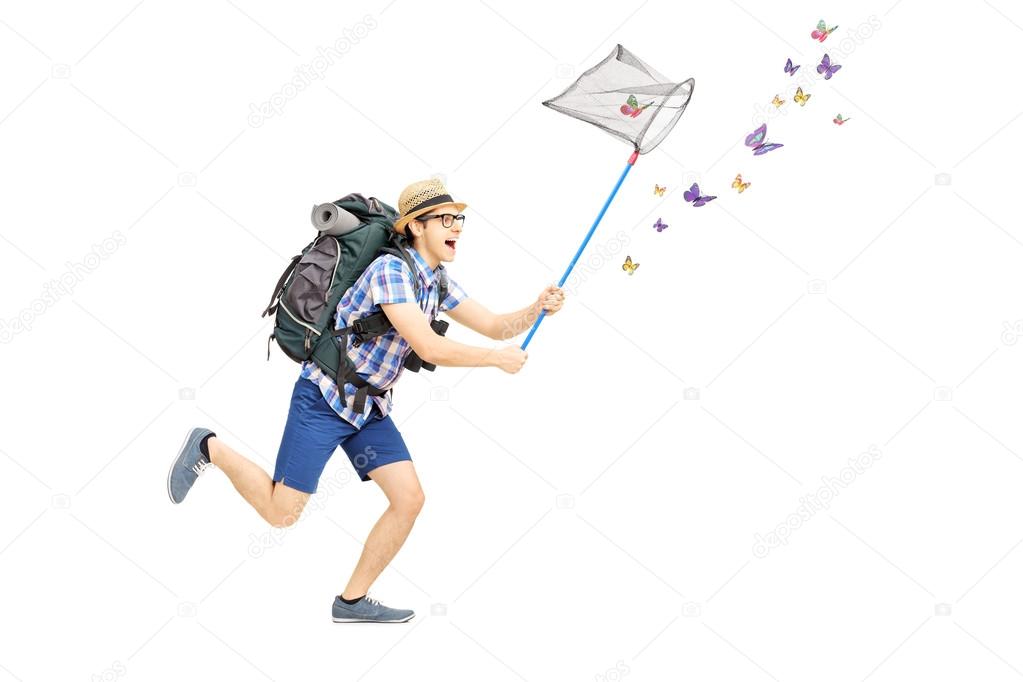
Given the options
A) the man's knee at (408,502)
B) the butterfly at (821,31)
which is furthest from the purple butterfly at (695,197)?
the man's knee at (408,502)

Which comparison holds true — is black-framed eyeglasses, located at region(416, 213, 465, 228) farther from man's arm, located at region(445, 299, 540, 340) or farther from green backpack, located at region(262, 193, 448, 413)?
man's arm, located at region(445, 299, 540, 340)

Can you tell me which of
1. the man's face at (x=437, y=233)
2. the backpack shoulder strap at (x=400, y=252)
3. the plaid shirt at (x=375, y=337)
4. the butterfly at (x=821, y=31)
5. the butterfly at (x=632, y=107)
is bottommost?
the plaid shirt at (x=375, y=337)

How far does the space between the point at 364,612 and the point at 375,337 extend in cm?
152

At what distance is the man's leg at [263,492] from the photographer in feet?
21.9

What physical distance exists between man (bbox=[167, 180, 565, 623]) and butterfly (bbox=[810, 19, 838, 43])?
1.85 metres

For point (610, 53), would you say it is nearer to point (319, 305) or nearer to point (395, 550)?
point (319, 305)

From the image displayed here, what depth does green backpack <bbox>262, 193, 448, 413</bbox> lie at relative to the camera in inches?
255

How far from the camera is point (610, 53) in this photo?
259 inches

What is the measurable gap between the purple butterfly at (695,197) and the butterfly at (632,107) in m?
0.47

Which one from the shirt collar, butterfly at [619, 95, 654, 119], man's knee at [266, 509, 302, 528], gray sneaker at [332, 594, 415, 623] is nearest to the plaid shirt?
the shirt collar

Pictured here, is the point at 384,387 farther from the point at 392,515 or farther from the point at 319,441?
the point at 392,515

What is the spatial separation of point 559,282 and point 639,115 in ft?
3.12

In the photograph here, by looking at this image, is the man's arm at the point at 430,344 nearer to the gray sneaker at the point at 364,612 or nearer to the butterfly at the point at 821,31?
the gray sneaker at the point at 364,612

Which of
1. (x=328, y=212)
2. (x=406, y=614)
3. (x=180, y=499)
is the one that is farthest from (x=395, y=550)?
(x=328, y=212)
